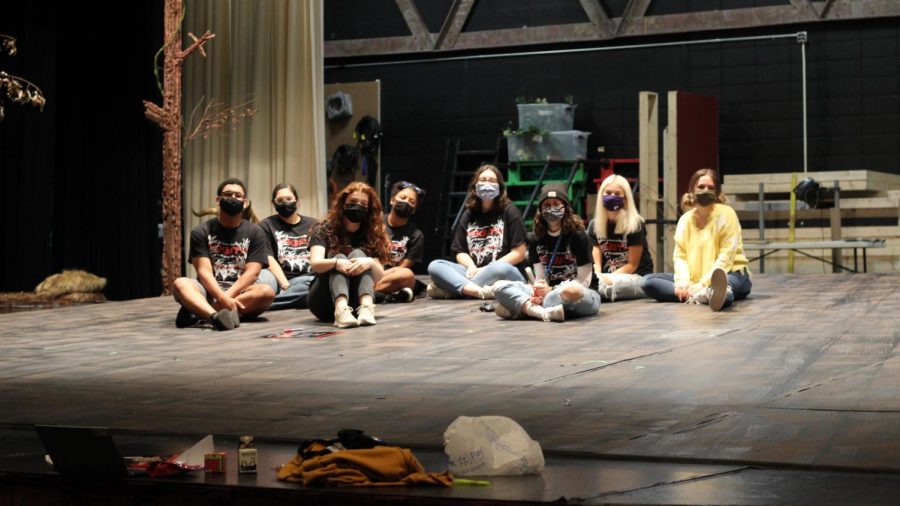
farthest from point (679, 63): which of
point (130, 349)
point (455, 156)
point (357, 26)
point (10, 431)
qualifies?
point (10, 431)

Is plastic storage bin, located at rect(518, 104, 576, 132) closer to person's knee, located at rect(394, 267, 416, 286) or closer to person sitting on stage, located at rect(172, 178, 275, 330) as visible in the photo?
person's knee, located at rect(394, 267, 416, 286)

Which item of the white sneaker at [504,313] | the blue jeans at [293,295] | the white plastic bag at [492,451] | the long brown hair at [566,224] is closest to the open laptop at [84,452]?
the white plastic bag at [492,451]

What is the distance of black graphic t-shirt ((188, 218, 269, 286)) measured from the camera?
21.5ft

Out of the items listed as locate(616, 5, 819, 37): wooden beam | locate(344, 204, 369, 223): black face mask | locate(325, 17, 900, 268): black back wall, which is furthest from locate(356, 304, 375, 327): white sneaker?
locate(616, 5, 819, 37): wooden beam

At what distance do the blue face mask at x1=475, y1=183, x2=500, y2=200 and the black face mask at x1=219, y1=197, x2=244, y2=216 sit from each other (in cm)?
166

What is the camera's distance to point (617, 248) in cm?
737

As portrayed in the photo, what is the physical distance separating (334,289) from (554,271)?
1.22m

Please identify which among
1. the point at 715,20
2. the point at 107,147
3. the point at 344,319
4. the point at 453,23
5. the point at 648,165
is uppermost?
the point at 453,23

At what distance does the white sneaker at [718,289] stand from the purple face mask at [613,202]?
840mm

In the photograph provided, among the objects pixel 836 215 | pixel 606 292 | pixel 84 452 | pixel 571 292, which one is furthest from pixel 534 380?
pixel 836 215

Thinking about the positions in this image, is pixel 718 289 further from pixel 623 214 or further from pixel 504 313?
pixel 504 313

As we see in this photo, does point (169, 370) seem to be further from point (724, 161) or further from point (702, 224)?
point (724, 161)

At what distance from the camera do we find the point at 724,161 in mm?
12117

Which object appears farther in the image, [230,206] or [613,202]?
[613,202]
